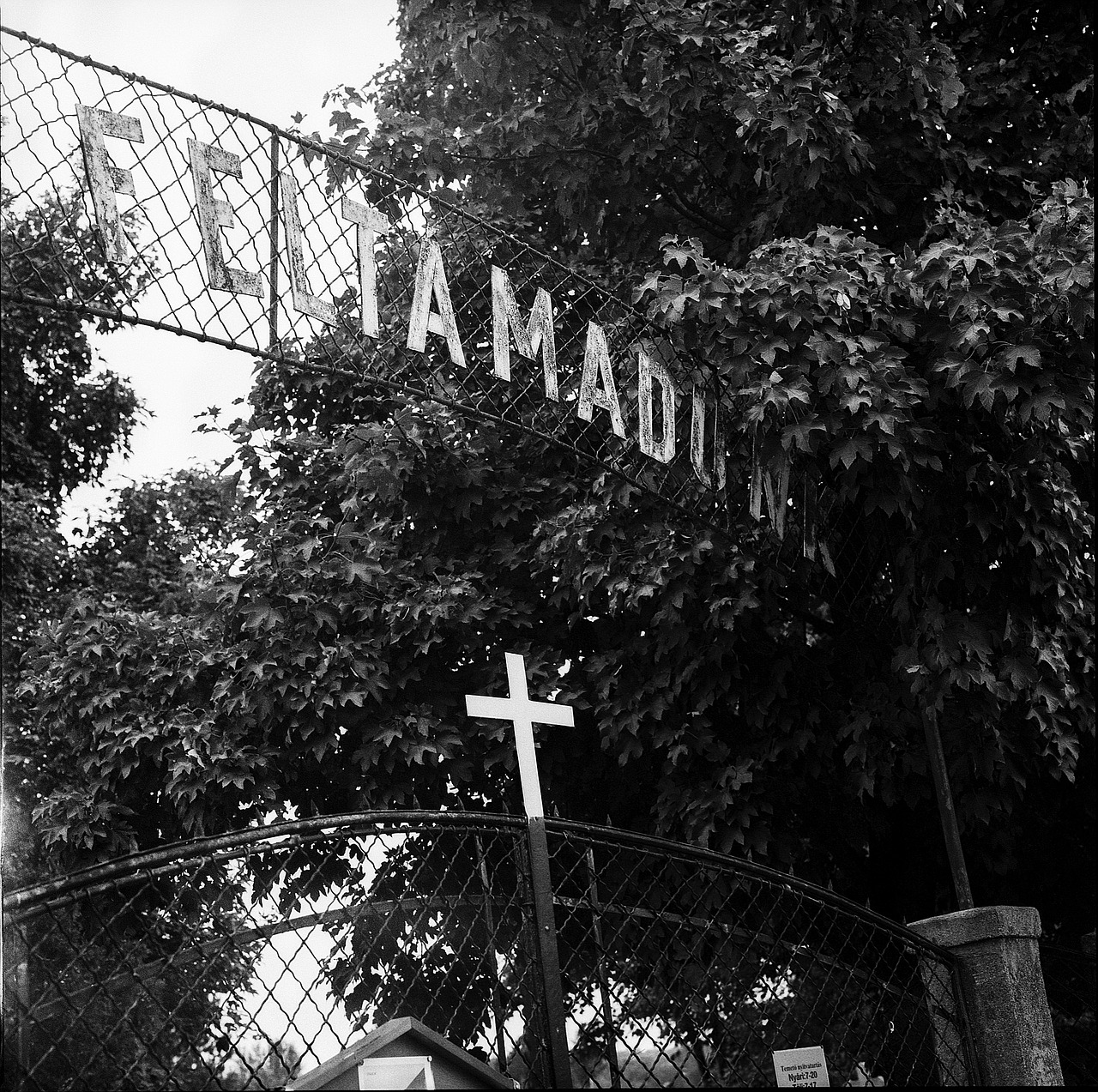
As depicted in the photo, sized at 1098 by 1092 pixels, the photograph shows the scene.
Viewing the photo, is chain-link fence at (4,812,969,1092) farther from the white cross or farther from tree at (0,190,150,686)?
tree at (0,190,150,686)

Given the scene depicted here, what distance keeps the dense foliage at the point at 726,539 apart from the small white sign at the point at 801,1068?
238 cm

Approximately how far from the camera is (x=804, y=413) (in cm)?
595

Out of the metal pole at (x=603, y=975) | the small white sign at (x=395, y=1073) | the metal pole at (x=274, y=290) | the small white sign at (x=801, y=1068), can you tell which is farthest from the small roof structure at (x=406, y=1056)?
the metal pole at (x=274, y=290)

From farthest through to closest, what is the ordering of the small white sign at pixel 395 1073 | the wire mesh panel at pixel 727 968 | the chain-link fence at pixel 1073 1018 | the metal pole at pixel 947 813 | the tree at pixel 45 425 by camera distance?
the tree at pixel 45 425
the chain-link fence at pixel 1073 1018
the metal pole at pixel 947 813
the wire mesh panel at pixel 727 968
the small white sign at pixel 395 1073

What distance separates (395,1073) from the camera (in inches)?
112

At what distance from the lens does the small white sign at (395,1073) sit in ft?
9.16

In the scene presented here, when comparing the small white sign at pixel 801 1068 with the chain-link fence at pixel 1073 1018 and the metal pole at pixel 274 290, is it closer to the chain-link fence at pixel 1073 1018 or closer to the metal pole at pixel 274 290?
the metal pole at pixel 274 290

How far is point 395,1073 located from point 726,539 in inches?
181

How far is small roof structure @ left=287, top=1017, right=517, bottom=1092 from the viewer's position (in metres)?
2.82

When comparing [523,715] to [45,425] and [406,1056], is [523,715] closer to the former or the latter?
[406,1056]

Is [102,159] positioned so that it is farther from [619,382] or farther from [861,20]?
[861,20]

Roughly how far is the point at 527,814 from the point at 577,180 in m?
5.67

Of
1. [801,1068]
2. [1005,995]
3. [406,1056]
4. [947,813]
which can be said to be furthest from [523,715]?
[947,813]

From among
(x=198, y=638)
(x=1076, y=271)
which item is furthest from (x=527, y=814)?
(x=198, y=638)
